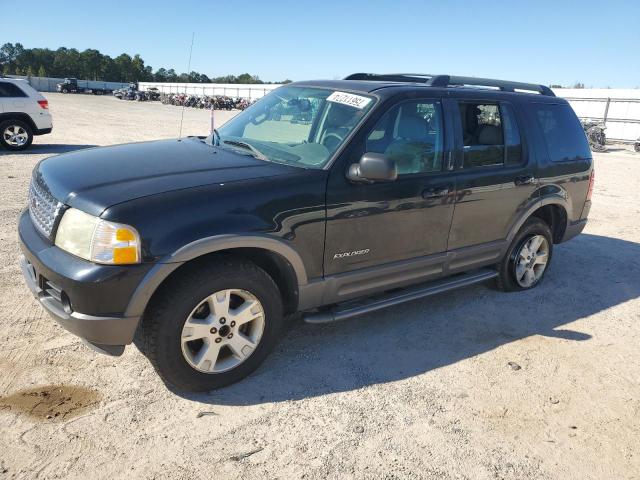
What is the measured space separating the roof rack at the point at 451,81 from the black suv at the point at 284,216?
0.02m

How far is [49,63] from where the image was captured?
119875 mm

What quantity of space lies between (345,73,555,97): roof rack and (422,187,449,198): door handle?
0.89 m

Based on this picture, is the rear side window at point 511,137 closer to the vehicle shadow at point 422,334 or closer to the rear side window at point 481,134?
the rear side window at point 481,134

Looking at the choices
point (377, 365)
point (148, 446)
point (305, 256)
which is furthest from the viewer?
point (377, 365)

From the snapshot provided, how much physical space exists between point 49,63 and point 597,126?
13029cm

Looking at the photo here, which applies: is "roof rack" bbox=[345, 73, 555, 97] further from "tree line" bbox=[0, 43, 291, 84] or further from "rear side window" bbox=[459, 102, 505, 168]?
"tree line" bbox=[0, 43, 291, 84]

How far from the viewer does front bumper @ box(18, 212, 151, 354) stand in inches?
102

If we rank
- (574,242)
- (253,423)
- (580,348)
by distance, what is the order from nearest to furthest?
(253,423), (580,348), (574,242)

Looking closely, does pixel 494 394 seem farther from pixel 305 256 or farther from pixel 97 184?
pixel 97 184

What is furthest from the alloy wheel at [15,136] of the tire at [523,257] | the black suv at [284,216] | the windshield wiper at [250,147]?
the tire at [523,257]

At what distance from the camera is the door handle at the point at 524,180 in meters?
4.50

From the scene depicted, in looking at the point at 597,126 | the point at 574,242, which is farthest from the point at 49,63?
the point at 574,242

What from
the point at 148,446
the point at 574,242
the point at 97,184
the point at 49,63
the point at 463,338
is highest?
the point at 49,63

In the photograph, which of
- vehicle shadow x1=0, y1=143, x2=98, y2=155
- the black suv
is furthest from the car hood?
vehicle shadow x1=0, y1=143, x2=98, y2=155
